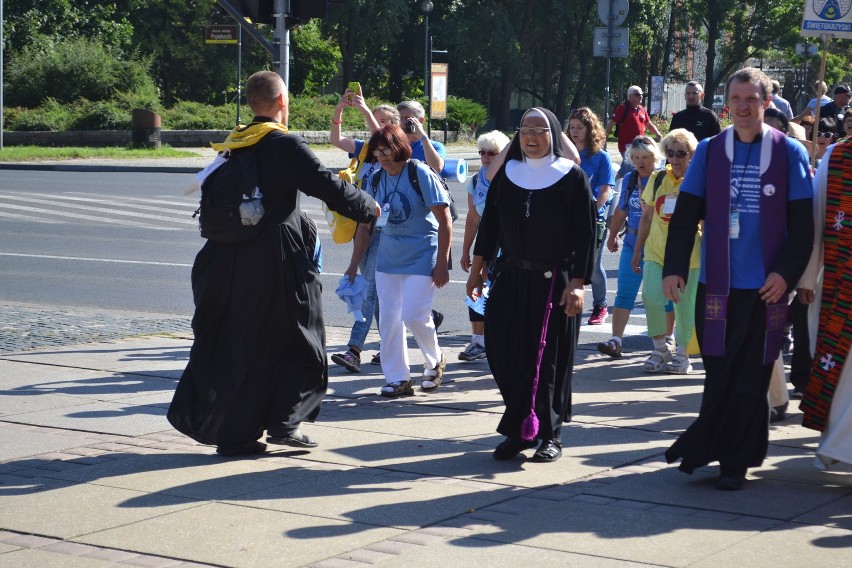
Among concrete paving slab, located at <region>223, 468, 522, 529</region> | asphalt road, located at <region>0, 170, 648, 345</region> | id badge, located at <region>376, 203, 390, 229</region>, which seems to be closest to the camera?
concrete paving slab, located at <region>223, 468, 522, 529</region>

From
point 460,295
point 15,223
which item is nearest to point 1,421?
point 460,295

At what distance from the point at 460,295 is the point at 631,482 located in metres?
7.14

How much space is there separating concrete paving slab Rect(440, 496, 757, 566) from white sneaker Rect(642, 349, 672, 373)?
3.66 metres

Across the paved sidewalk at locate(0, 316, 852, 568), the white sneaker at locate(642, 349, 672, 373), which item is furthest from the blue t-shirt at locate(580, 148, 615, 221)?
the paved sidewalk at locate(0, 316, 852, 568)

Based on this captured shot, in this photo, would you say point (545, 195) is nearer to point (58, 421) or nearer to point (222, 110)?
point (58, 421)

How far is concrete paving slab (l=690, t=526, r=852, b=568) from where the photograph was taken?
185 inches

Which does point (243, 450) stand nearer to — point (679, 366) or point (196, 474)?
point (196, 474)

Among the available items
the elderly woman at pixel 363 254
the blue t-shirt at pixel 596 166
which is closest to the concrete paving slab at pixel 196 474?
the elderly woman at pixel 363 254

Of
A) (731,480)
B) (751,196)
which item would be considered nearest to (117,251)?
(751,196)

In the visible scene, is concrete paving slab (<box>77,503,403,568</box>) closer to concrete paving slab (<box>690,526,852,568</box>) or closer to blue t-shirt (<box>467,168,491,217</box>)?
concrete paving slab (<box>690,526,852,568</box>)

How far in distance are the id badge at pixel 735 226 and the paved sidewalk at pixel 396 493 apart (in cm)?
112

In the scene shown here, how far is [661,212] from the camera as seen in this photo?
8922 mm

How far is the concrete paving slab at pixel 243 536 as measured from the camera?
4.83m

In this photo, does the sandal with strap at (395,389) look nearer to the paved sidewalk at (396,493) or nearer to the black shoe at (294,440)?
the paved sidewalk at (396,493)
